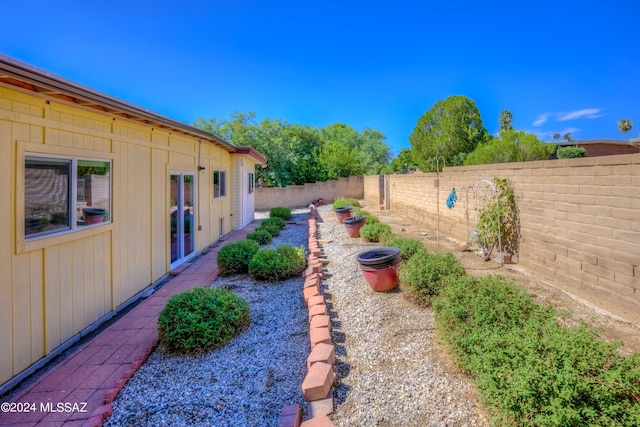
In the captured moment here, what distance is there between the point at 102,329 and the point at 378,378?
3622mm

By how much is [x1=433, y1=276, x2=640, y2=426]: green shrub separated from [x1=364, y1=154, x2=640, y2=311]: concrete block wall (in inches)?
88.0

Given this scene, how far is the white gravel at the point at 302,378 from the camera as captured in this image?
8.09ft

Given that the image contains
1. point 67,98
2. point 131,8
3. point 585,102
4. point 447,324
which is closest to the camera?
point 447,324

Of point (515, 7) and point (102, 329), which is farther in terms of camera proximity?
point (515, 7)

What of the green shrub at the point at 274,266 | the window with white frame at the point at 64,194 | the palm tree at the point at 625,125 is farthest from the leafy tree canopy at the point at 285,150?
the palm tree at the point at 625,125

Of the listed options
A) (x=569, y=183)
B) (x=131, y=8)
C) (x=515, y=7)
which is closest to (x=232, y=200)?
(x=131, y=8)

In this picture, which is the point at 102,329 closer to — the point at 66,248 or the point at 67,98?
the point at 66,248

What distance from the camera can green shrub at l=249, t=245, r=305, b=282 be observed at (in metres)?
5.92

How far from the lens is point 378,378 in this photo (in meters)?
2.85

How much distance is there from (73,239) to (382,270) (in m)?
3.97

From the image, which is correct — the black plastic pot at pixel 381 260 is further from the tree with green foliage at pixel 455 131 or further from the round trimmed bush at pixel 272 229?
the tree with green foliage at pixel 455 131

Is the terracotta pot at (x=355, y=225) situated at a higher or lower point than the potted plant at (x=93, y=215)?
lower

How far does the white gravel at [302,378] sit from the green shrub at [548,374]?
11.0 inches

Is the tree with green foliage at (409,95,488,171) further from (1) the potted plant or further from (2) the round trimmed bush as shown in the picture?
(1) the potted plant
